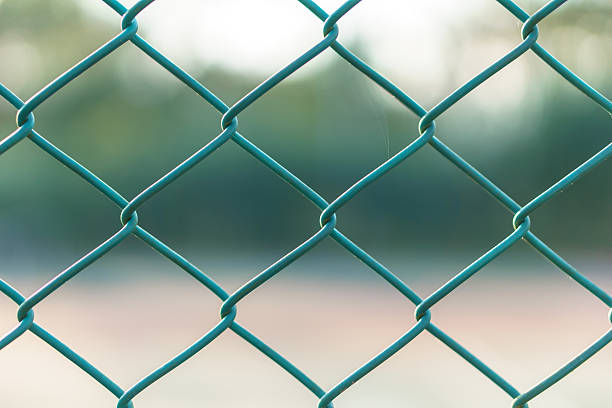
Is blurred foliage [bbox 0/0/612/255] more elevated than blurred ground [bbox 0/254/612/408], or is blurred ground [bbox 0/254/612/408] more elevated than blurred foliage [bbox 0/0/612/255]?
blurred foliage [bbox 0/0/612/255]

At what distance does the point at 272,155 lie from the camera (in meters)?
9.48

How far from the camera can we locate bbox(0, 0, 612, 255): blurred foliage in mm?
9422

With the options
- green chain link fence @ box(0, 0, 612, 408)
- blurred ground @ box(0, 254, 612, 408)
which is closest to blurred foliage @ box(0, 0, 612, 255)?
blurred ground @ box(0, 254, 612, 408)

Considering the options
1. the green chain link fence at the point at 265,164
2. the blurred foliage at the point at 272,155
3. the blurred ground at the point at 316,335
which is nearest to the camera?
the green chain link fence at the point at 265,164

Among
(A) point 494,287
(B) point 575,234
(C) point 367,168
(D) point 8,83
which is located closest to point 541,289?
(A) point 494,287

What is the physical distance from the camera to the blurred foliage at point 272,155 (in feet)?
30.9

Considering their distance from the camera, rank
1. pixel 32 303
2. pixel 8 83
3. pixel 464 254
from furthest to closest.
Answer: pixel 464 254, pixel 8 83, pixel 32 303

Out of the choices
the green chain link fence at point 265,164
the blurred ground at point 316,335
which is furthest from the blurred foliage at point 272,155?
the green chain link fence at point 265,164

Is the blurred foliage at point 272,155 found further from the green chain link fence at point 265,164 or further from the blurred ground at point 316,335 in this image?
the green chain link fence at point 265,164

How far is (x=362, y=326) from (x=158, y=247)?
19.8ft

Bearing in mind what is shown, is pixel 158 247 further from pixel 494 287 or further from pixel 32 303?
pixel 494 287

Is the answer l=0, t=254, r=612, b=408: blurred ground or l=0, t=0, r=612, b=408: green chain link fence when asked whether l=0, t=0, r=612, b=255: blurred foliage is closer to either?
l=0, t=254, r=612, b=408: blurred ground

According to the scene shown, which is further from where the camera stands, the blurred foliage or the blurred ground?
the blurred foliage

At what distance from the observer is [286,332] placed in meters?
6.29
